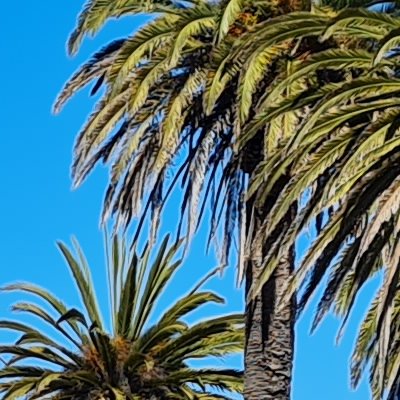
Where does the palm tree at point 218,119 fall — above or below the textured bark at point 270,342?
above

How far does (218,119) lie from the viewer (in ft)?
56.9

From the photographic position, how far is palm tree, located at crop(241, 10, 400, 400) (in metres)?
13.7

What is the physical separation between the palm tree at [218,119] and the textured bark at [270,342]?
0.01 metres

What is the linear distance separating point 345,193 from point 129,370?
13.6 meters

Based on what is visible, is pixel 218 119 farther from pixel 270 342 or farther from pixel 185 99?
pixel 270 342

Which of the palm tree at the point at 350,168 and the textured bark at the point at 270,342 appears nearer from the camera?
the palm tree at the point at 350,168

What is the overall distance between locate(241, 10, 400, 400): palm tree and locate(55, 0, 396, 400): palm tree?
12.8 inches

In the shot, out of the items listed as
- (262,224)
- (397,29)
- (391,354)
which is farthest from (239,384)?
(397,29)

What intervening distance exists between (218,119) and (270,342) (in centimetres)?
352

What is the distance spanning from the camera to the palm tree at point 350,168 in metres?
13.7

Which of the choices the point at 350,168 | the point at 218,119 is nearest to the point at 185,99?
the point at 218,119

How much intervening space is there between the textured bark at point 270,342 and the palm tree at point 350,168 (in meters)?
1.13

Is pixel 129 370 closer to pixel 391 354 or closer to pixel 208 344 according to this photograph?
pixel 208 344

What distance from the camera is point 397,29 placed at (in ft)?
44.2
